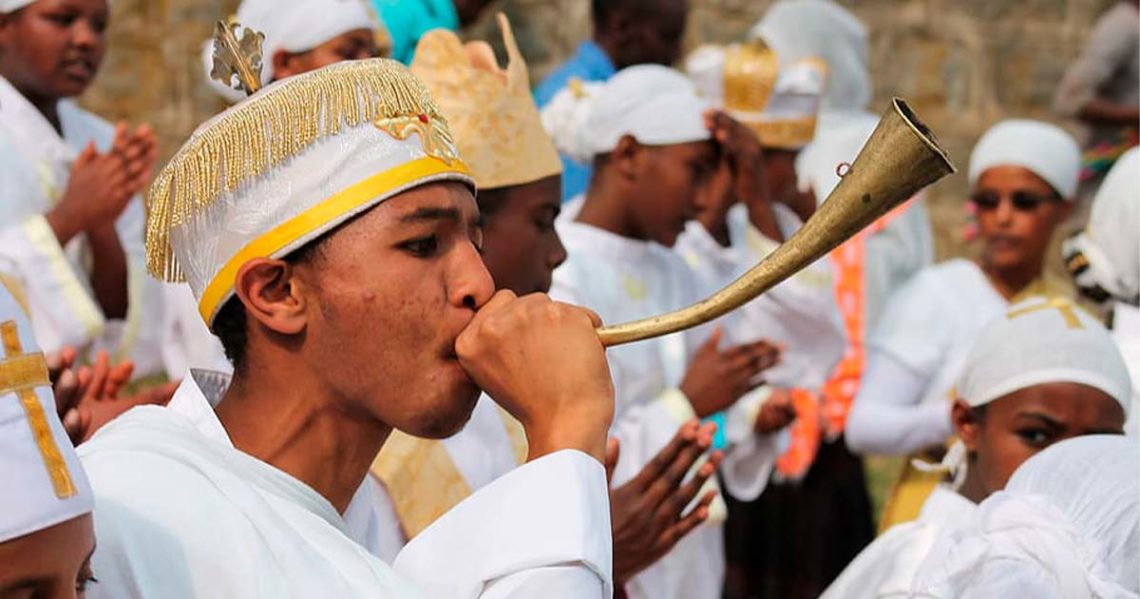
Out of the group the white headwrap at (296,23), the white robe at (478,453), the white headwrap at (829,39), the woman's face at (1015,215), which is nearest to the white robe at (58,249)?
the white headwrap at (296,23)

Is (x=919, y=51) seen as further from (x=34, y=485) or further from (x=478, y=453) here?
(x=34, y=485)

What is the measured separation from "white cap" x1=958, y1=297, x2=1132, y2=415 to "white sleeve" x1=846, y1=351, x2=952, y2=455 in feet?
6.07

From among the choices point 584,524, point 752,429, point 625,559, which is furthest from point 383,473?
point 752,429

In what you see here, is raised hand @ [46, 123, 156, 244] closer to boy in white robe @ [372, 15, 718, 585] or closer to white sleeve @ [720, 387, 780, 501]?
boy in white robe @ [372, 15, 718, 585]

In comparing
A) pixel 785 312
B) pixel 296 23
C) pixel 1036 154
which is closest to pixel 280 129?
pixel 296 23

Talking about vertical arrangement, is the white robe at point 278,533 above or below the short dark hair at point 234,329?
below

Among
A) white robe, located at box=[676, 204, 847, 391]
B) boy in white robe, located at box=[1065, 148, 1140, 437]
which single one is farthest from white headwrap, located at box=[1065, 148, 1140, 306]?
white robe, located at box=[676, 204, 847, 391]

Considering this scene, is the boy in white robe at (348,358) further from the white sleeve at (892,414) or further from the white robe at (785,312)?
the white robe at (785,312)

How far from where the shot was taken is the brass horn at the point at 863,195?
280 cm

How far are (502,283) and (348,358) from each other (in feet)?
5.58

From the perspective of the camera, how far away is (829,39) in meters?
8.88

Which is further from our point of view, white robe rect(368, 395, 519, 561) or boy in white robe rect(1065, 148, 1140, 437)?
boy in white robe rect(1065, 148, 1140, 437)

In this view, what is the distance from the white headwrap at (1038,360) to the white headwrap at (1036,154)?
2602 millimetres

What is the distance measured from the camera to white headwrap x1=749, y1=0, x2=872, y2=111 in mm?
8789
